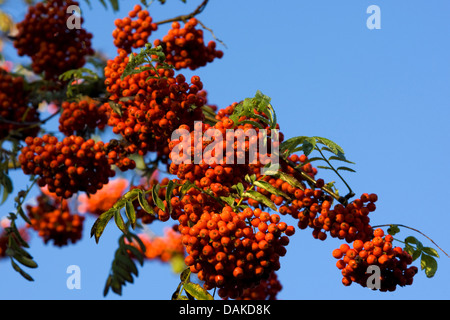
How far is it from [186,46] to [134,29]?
47cm

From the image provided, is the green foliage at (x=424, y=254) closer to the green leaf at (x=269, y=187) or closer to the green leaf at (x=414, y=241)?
the green leaf at (x=414, y=241)

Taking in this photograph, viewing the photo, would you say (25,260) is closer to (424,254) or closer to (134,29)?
(134,29)

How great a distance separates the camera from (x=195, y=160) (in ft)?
11.7

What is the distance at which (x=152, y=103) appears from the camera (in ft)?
13.0

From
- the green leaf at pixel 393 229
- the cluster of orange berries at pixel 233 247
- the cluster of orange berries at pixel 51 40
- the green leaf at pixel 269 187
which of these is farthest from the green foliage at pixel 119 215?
the cluster of orange berries at pixel 51 40

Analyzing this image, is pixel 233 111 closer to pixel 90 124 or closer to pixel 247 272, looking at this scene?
pixel 247 272

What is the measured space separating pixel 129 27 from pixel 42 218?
8.68 ft

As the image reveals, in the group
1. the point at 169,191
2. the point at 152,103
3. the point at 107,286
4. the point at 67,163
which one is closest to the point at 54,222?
the point at 107,286

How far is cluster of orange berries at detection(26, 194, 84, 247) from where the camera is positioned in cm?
691

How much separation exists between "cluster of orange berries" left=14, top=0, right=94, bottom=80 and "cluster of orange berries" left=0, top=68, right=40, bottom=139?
0.26 metres

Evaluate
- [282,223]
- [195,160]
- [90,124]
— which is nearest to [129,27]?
[90,124]

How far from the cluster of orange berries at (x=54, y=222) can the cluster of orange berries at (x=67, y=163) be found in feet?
7.28

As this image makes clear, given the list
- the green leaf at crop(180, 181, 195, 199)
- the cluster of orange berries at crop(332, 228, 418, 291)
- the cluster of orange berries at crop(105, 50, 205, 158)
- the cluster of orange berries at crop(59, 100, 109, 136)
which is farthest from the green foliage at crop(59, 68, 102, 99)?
the cluster of orange berries at crop(332, 228, 418, 291)

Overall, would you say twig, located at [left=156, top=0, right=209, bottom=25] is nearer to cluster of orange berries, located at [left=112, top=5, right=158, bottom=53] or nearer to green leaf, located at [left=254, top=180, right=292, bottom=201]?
cluster of orange berries, located at [left=112, top=5, right=158, bottom=53]
